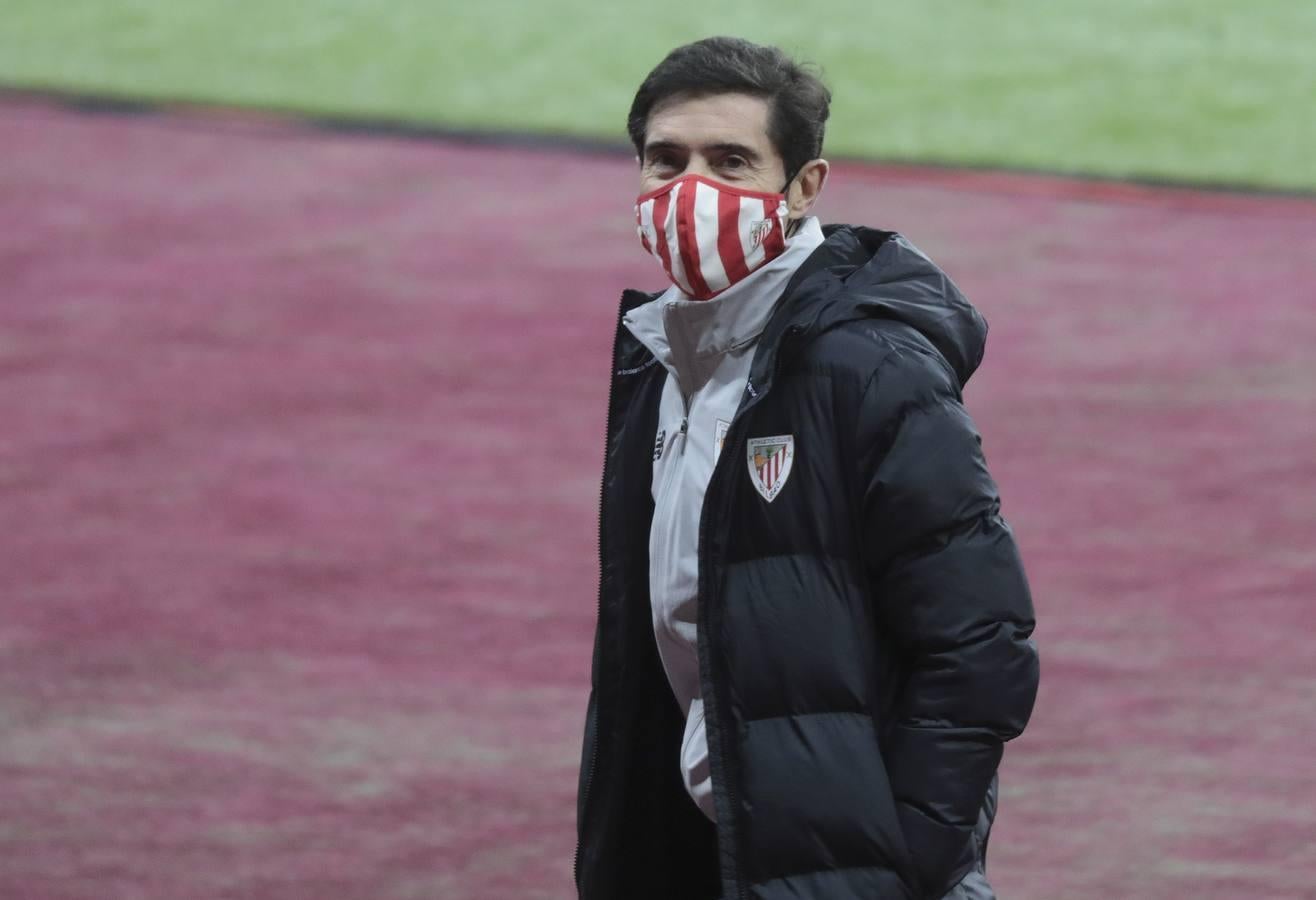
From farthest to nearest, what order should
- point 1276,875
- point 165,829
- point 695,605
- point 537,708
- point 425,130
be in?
point 425,130, point 537,708, point 165,829, point 1276,875, point 695,605

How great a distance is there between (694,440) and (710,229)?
0.29m

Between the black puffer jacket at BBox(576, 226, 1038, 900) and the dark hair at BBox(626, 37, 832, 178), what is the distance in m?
0.23

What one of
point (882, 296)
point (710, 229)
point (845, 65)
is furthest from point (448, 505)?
point (845, 65)

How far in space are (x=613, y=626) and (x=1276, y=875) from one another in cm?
264

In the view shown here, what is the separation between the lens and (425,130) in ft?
42.9

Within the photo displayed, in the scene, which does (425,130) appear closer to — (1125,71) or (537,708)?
(1125,71)

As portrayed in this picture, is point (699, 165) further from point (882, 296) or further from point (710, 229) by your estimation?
point (882, 296)

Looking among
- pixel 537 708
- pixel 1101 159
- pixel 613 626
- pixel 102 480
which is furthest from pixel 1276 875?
pixel 1101 159

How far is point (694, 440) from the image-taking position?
9.84ft

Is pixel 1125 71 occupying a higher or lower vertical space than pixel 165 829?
higher

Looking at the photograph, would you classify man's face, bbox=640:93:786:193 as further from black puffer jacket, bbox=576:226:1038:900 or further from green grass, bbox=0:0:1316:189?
green grass, bbox=0:0:1316:189

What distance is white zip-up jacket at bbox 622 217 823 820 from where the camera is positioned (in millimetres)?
2955

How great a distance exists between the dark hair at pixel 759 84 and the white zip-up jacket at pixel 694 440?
13 cm

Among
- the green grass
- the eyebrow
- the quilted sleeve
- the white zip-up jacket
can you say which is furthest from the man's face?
Answer: the green grass
